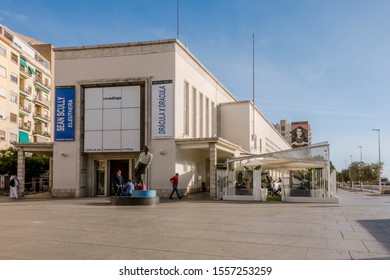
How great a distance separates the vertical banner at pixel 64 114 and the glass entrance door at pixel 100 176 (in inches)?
103

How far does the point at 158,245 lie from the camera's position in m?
8.19

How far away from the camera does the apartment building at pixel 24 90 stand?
51969mm

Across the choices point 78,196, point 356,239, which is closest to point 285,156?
point 78,196

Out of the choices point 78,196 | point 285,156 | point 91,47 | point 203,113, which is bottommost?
point 78,196

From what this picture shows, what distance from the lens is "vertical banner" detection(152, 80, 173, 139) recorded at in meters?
27.2

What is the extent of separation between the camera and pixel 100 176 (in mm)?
29266

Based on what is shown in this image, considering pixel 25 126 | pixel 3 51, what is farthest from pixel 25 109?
pixel 3 51

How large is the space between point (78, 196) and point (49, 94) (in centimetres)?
4417

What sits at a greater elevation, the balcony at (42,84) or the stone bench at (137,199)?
the balcony at (42,84)

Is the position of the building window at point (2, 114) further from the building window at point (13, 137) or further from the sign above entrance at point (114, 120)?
the sign above entrance at point (114, 120)

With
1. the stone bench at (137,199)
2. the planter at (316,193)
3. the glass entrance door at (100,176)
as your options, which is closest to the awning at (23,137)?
the glass entrance door at (100,176)

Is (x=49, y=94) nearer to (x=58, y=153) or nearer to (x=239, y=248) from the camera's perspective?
(x=58, y=153)

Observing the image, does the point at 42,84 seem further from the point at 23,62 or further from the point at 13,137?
the point at 13,137

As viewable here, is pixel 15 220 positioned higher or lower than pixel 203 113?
lower
